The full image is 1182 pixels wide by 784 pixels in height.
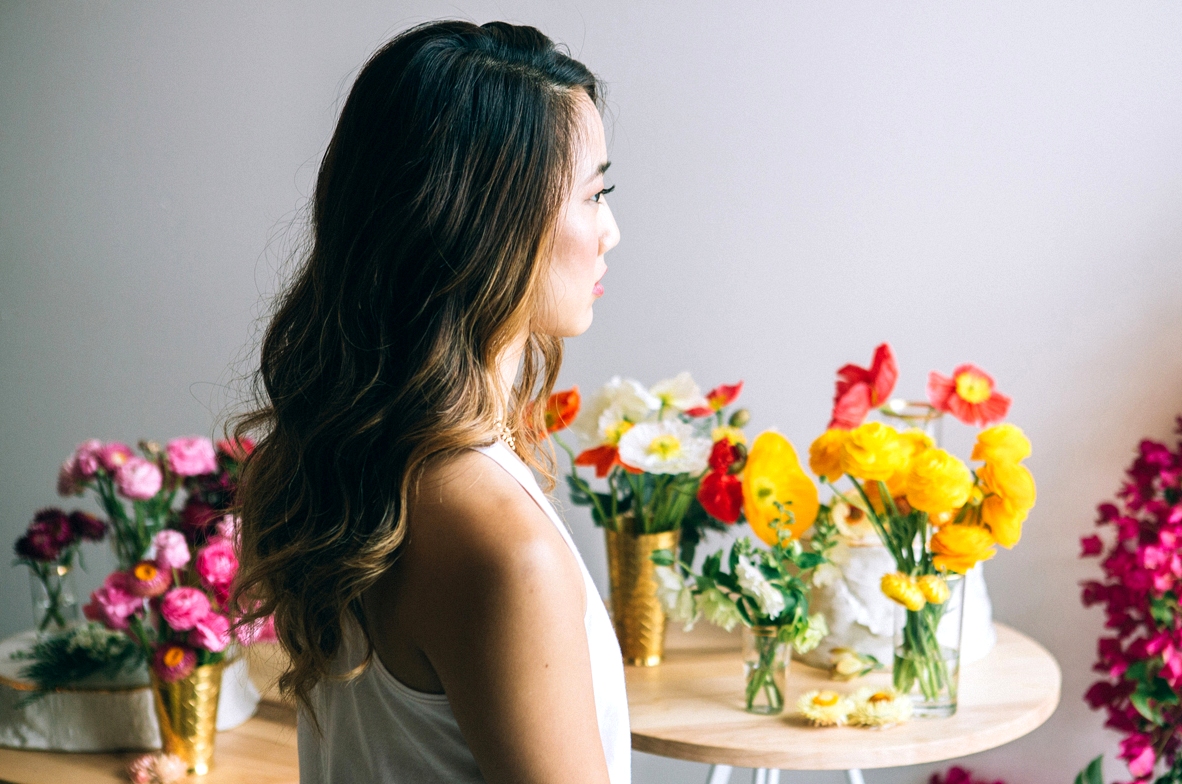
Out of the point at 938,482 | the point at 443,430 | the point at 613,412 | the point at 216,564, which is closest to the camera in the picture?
the point at 443,430

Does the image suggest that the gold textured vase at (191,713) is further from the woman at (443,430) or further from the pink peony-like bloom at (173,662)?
the woman at (443,430)

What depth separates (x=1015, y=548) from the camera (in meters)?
1.82

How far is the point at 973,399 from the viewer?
4.40 ft

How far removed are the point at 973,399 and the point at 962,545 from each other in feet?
0.82

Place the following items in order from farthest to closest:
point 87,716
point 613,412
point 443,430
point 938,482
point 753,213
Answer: point 753,213
point 613,412
point 87,716
point 938,482
point 443,430

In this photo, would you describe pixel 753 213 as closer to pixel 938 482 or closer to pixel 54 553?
pixel 938 482

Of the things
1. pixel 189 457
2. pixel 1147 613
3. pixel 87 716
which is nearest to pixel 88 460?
pixel 189 457

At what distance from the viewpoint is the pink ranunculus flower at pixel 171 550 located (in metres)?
1.29

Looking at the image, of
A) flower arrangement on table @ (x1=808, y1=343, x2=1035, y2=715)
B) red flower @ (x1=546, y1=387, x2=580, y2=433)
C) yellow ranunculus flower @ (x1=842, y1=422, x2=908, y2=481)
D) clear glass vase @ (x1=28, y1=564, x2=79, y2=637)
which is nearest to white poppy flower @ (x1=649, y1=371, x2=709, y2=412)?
red flower @ (x1=546, y1=387, x2=580, y2=433)

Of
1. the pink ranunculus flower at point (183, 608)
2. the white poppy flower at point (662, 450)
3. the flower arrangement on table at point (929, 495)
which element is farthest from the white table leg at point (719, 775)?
the pink ranunculus flower at point (183, 608)

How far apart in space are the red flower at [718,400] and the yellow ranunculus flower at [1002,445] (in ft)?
1.32

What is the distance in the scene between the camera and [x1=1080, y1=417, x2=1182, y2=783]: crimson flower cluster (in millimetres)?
1446

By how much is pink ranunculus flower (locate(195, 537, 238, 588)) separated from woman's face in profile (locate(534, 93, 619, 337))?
0.65 metres

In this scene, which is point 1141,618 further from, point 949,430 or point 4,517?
point 4,517
